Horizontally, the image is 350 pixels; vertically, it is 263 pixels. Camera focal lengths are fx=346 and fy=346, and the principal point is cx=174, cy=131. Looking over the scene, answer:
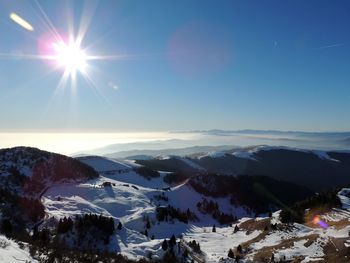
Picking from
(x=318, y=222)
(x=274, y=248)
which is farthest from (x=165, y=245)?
→ (x=318, y=222)

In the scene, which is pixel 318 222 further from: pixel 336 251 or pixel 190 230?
pixel 190 230

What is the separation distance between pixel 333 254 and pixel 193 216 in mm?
121394

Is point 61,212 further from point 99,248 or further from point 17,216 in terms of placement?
point 99,248

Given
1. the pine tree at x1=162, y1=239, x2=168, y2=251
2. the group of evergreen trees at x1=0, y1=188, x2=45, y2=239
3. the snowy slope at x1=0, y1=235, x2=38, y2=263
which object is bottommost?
the pine tree at x1=162, y1=239, x2=168, y2=251

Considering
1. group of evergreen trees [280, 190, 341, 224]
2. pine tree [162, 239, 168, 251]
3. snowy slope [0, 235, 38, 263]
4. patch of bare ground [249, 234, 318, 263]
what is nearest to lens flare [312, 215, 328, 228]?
group of evergreen trees [280, 190, 341, 224]

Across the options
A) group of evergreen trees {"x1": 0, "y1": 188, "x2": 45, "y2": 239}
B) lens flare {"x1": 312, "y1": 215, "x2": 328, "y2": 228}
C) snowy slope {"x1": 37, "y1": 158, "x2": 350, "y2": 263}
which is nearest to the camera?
snowy slope {"x1": 37, "y1": 158, "x2": 350, "y2": 263}

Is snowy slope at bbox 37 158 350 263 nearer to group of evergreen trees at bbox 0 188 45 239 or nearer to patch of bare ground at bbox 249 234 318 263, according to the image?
patch of bare ground at bbox 249 234 318 263

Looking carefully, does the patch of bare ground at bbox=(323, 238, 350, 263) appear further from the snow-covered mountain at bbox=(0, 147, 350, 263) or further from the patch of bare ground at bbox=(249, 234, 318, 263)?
the patch of bare ground at bbox=(249, 234, 318, 263)

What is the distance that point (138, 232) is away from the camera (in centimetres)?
11869

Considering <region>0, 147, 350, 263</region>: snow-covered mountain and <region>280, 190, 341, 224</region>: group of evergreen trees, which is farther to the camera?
<region>280, 190, 341, 224</region>: group of evergreen trees

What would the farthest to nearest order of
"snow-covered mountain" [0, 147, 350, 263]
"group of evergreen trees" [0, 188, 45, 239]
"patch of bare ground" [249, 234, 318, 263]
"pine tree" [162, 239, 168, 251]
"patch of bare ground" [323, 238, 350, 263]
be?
"group of evergreen trees" [0, 188, 45, 239] → "pine tree" [162, 239, 168, 251] → "patch of bare ground" [249, 234, 318, 263] → "snow-covered mountain" [0, 147, 350, 263] → "patch of bare ground" [323, 238, 350, 263]

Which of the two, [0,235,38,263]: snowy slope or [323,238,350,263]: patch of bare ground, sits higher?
[0,235,38,263]: snowy slope

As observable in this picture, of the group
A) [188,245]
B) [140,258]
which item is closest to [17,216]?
[140,258]

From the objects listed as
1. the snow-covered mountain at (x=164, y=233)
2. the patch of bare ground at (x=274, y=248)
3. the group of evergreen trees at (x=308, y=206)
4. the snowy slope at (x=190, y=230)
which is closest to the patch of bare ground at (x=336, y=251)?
the snow-covered mountain at (x=164, y=233)
